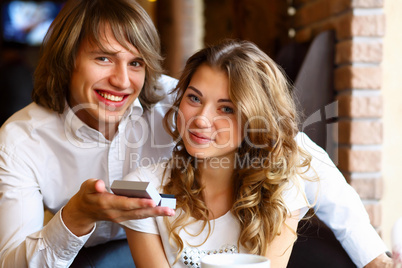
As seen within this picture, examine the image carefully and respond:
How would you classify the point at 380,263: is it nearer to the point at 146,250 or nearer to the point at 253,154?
the point at 253,154

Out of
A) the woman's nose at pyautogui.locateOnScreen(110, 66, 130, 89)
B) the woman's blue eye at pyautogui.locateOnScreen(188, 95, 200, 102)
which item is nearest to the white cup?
the woman's blue eye at pyautogui.locateOnScreen(188, 95, 200, 102)

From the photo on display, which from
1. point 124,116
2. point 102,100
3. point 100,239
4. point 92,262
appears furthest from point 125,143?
point 92,262

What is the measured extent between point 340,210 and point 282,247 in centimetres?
24

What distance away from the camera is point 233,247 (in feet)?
4.30

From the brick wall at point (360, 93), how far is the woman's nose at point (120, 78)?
2.76 ft

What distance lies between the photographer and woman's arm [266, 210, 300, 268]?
1288mm

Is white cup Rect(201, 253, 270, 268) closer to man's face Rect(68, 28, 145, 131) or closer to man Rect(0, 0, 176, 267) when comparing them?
man Rect(0, 0, 176, 267)

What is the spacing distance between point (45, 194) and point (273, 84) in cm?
77

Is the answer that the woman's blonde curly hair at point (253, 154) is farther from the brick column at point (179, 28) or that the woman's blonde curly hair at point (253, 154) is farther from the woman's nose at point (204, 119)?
the brick column at point (179, 28)

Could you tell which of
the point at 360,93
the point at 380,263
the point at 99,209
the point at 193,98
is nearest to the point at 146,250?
the point at 99,209

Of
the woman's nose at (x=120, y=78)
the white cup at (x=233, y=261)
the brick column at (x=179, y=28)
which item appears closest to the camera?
the white cup at (x=233, y=261)

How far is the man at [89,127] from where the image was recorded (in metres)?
1.41

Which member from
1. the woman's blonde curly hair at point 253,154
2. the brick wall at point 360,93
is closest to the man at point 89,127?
the woman's blonde curly hair at point 253,154

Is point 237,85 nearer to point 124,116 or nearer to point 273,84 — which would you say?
point 273,84
